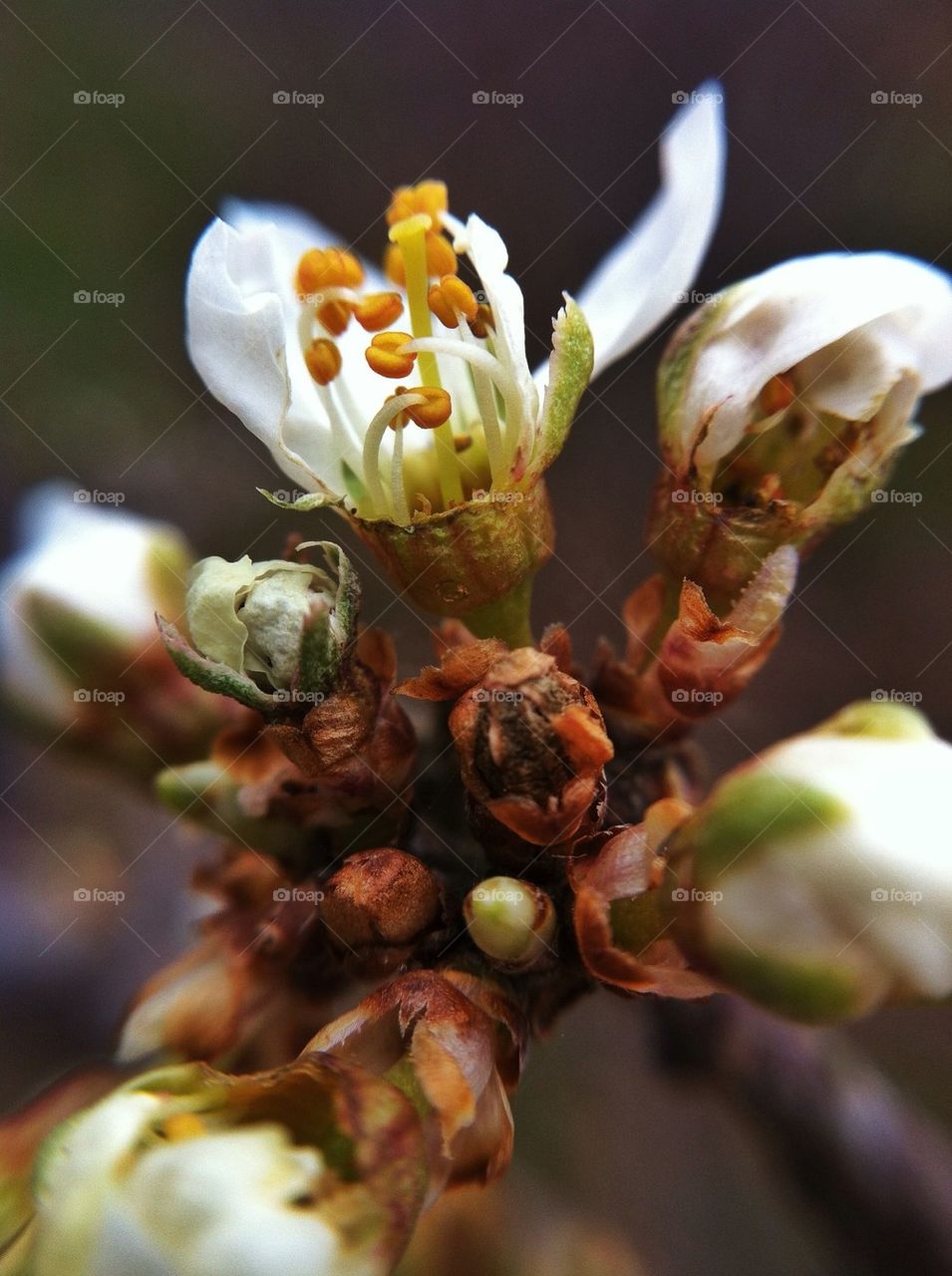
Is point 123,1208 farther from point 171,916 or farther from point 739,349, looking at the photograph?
point 171,916

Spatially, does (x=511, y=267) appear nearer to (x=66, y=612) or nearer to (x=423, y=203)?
(x=423, y=203)

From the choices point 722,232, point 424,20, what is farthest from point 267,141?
point 722,232
